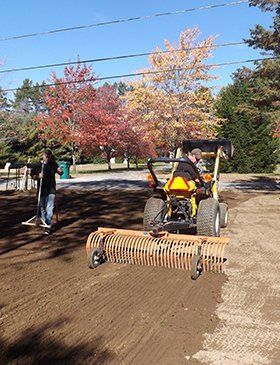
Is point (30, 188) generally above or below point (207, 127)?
below

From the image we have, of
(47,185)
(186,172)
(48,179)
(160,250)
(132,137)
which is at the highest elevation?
(132,137)

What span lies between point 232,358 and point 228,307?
119 centimetres

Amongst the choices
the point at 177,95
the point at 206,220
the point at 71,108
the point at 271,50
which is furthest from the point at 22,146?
the point at 206,220

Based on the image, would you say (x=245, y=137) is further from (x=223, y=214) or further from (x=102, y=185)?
(x=223, y=214)

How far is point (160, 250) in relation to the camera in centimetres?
624

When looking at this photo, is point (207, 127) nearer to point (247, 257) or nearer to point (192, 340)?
point (247, 257)

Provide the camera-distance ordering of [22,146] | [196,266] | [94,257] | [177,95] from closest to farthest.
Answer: [196,266] < [94,257] < [177,95] < [22,146]

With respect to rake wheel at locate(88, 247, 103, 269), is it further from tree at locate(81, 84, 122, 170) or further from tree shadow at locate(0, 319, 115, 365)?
tree at locate(81, 84, 122, 170)

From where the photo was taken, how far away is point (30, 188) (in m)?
18.5

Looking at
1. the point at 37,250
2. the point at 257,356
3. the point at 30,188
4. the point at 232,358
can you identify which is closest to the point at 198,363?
the point at 232,358

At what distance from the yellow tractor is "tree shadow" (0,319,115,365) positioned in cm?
223

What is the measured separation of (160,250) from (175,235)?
1.15ft

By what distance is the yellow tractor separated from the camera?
19.4 ft

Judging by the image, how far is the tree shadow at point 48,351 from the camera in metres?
3.45
